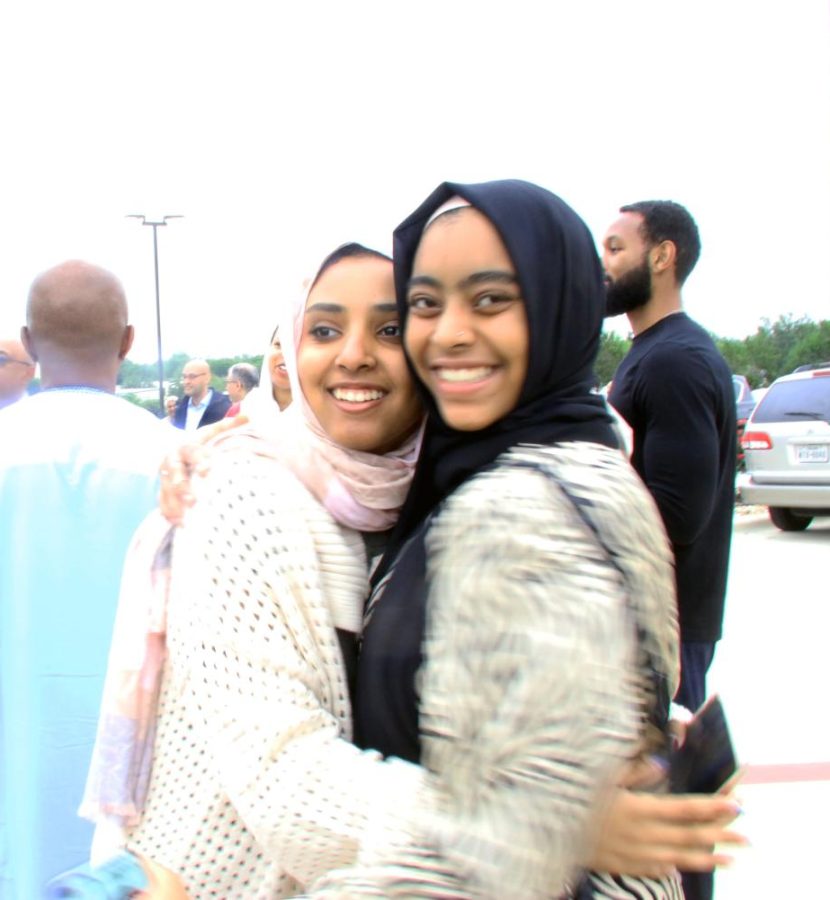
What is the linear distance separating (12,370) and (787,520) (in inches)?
353

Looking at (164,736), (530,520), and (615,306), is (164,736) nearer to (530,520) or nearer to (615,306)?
(530,520)

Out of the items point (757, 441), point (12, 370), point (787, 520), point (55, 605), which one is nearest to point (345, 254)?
point (55, 605)

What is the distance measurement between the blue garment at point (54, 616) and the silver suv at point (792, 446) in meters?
8.88

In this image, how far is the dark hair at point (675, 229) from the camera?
121 inches

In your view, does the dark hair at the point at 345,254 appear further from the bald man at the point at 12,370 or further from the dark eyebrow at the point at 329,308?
the bald man at the point at 12,370

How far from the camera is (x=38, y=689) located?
2.11 meters

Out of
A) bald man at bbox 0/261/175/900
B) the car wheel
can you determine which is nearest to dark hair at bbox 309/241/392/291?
bald man at bbox 0/261/175/900

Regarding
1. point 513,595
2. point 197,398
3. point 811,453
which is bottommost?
point 811,453

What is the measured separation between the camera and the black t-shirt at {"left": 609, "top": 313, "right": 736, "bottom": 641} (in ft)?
8.70

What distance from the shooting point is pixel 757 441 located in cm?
1003

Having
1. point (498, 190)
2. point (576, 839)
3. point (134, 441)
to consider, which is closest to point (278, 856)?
point (576, 839)

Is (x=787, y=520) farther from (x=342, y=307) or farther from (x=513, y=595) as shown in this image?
(x=513, y=595)

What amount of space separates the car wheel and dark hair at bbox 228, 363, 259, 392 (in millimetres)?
6299

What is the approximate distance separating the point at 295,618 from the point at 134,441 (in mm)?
1240
